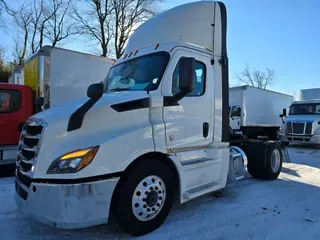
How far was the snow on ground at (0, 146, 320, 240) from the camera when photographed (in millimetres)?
3600

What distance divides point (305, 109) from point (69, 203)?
14157 millimetres

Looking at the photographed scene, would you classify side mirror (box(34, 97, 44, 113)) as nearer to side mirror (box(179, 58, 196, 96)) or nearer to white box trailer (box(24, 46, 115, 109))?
white box trailer (box(24, 46, 115, 109))

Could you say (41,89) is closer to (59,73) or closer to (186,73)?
(59,73)

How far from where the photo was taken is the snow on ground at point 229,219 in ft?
11.8

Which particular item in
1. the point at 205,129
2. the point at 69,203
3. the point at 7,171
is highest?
the point at 205,129

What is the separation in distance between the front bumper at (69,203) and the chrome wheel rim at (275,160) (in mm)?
4660

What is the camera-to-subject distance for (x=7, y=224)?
3.88 meters

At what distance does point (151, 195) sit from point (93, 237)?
919 mm

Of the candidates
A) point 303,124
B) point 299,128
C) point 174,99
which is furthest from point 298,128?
point 174,99

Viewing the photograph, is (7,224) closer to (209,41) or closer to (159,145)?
(159,145)

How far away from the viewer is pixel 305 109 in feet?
46.7

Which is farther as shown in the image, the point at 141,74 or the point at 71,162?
the point at 141,74

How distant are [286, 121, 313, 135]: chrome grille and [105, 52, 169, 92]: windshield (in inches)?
448

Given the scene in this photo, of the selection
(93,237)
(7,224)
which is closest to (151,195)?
(93,237)
